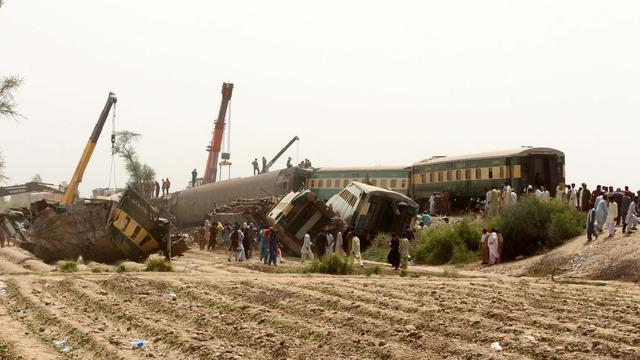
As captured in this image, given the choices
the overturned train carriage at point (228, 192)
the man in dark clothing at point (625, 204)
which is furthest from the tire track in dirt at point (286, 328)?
the overturned train carriage at point (228, 192)

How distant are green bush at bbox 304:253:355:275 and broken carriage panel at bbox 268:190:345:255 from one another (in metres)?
8.59

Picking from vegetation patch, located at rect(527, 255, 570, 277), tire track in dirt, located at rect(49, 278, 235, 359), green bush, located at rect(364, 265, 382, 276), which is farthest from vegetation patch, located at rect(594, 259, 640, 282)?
tire track in dirt, located at rect(49, 278, 235, 359)

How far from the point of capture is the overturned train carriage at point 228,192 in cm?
4647

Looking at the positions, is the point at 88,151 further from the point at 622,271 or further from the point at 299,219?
the point at 622,271

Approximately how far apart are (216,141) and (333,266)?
1867 inches

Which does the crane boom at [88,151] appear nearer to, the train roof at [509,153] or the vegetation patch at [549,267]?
the train roof at [509,153]

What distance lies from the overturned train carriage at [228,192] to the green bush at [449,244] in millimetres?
16996

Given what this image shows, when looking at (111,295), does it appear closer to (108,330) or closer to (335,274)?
(108,330)

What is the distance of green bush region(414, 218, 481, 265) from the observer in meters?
28.3

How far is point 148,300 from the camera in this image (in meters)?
15.1

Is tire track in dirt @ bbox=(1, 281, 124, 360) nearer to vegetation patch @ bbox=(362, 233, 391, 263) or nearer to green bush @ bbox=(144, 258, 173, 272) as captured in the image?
green bush @ bbox=(144, 258, 173, 272)

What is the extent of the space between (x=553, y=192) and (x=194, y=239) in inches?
706

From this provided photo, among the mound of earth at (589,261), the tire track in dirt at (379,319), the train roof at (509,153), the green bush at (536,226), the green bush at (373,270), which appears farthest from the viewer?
the train roof at (509,153)

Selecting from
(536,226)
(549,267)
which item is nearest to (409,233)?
(536,226)
